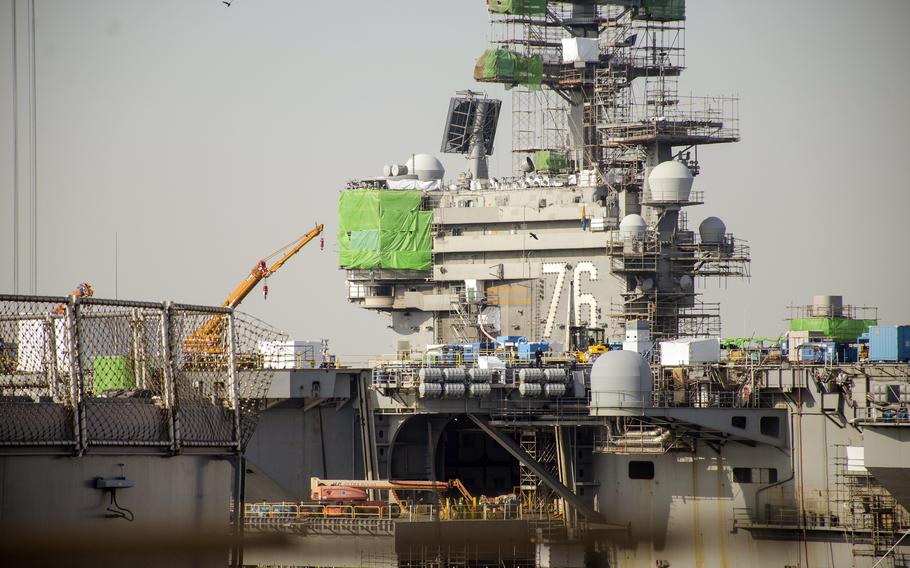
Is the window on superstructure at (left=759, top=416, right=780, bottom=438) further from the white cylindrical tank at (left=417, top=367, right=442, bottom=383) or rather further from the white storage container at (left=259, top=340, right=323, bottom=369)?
the white storage container at (left=259, top=340, right=323, bottom=369)

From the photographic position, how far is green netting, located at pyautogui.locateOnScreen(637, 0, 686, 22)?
5756 centimetres

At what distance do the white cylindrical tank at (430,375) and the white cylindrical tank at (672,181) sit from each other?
40.2 feet

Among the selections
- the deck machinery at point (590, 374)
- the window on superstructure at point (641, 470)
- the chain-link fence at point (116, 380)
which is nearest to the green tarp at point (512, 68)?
the deck machinery at point (590, 374)

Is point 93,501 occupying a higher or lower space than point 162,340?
lower

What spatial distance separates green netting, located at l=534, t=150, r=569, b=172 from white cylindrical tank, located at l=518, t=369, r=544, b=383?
50.3 feet

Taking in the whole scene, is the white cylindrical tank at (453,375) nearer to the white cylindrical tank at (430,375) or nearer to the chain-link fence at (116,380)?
the white cylindrical tank at (430,375)

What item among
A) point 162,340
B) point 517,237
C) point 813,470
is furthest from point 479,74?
point 162,340

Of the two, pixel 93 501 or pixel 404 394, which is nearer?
pixel 93 501

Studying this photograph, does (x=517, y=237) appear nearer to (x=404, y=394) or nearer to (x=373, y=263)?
(x=373, y=263)

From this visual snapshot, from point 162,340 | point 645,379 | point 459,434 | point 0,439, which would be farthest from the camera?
point 459,434

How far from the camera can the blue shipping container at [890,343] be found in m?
41.3

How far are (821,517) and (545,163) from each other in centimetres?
2112

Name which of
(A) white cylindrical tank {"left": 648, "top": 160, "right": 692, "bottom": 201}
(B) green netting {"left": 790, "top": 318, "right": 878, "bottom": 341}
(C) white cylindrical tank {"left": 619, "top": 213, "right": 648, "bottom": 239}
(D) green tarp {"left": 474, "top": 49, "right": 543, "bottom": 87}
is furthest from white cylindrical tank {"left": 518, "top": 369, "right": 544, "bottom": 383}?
(B) green netting {"left": 790, "top": 318, "right": 878, "bottom": 341}

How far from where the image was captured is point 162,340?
20.4 meters
